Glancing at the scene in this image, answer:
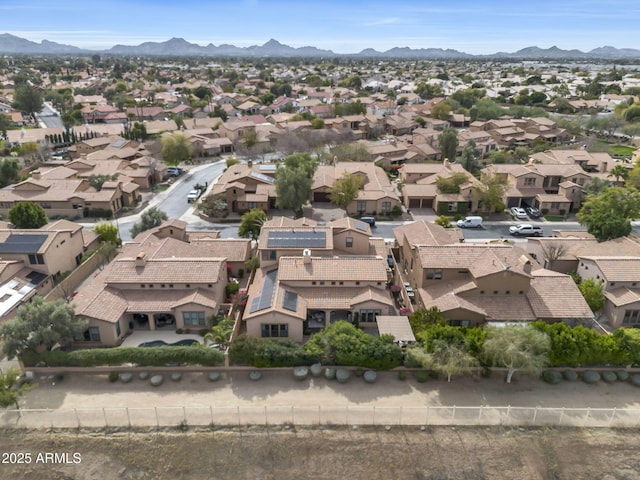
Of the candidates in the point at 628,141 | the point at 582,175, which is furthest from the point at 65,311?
the point at 628,141

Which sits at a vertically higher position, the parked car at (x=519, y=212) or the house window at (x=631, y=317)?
the parked car at (x=519, y=212)

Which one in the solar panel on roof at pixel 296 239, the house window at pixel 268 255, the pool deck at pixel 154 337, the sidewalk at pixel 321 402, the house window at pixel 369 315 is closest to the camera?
the sidewalk at pixel 321 402

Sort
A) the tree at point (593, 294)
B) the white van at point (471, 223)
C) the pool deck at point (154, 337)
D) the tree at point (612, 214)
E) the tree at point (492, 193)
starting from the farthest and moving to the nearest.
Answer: the tree at point (492, 193) → the white van at point (471, 223) → the tree at point (612, 214) → the tree at point (593, 294) → the pool deck at point (154, 337)

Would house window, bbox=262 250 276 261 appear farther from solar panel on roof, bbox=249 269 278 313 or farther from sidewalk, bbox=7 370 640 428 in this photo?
sidewalk, bbox=7 370 640 428

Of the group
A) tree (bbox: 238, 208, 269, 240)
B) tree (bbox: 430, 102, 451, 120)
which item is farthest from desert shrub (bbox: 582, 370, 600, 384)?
tree (bbox: 430, 102, 451, 120)

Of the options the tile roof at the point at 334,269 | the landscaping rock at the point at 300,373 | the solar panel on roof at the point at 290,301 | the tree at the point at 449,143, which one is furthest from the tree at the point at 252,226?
the tree at the point at 449,143

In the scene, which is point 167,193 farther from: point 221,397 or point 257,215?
point 221,397

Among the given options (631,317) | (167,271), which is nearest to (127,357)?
(167,271)

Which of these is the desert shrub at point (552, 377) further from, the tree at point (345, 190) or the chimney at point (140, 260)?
the tree at point (345, 190)
